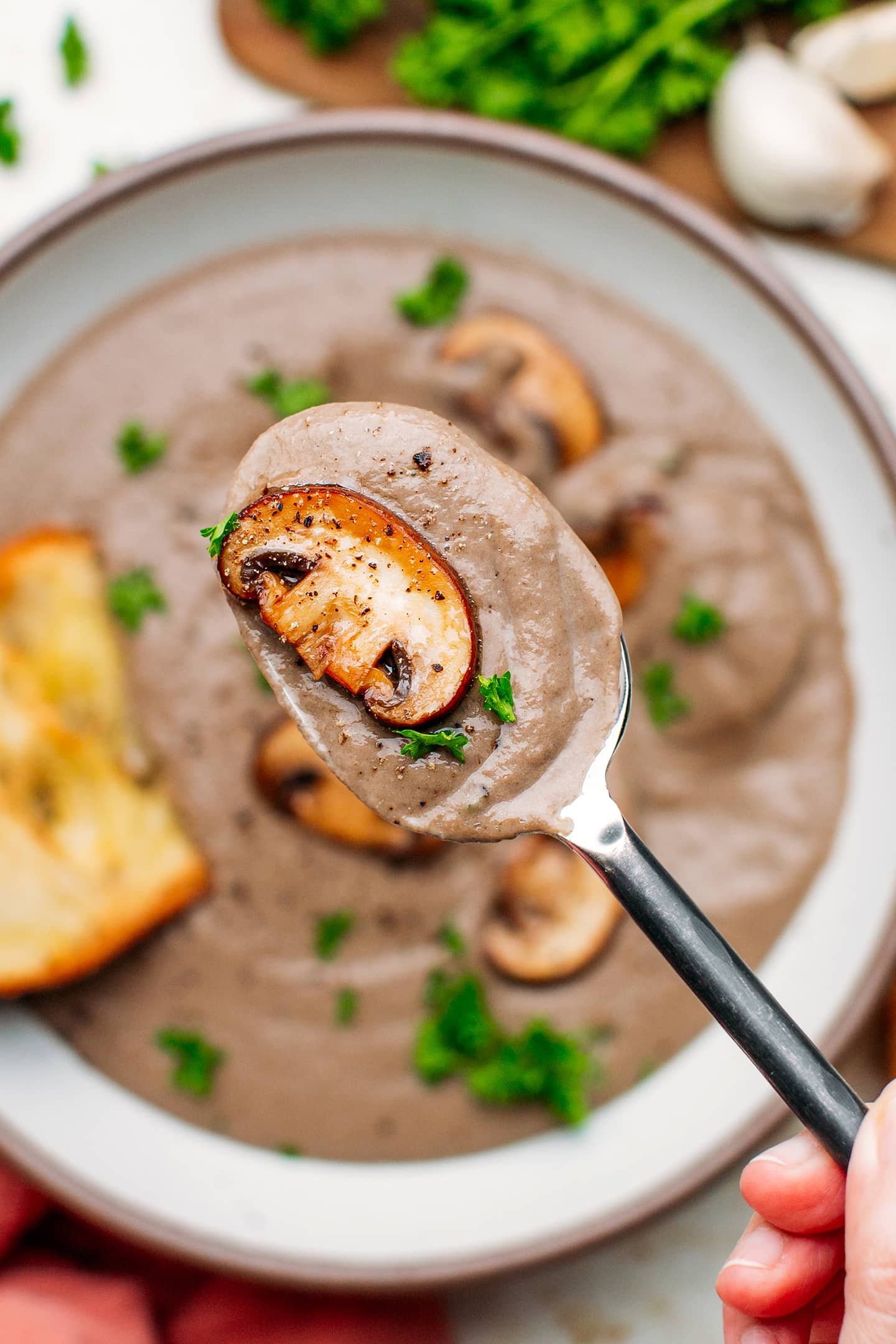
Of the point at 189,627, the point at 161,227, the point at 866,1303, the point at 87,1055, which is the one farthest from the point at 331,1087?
the point at 161,227

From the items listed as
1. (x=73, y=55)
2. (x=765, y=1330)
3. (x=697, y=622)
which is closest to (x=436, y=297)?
(x=697, y=622)

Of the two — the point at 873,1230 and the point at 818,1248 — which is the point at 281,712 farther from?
the point at 873,1230

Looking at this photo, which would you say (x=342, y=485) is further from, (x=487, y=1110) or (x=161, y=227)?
(x=487, y=1110)

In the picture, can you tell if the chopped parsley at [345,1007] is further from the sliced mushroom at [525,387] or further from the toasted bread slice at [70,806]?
the sliced mushroom at [525,387]

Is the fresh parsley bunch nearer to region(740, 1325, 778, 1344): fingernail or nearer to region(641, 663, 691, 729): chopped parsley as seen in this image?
region(641, 663, 691, 729): chopped parsley

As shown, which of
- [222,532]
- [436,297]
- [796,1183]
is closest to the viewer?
[222,532]

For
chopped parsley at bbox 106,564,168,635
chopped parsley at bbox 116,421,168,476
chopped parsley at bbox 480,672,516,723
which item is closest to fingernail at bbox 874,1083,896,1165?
chopped parsley at bbox 480,672,516,723
